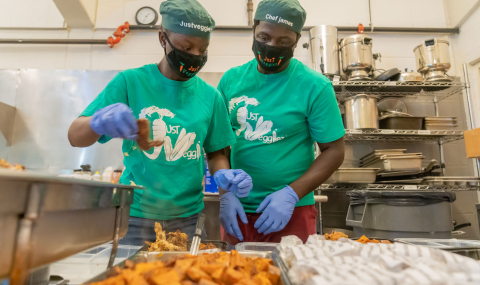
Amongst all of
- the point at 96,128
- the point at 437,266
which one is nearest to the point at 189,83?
the point at 96,128

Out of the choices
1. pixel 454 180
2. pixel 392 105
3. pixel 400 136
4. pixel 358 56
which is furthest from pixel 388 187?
pixel 358 56

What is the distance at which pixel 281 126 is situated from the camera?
1.47m

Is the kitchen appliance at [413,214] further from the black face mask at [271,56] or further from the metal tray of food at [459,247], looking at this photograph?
the black face mask at [271,56]

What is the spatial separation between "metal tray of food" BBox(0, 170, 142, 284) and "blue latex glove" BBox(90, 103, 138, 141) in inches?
11.0

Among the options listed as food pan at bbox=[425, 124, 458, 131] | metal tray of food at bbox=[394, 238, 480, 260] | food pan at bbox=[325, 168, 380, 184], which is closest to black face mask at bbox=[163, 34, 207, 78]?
metal tray of food at bbox=[394, 238, 480, 260]

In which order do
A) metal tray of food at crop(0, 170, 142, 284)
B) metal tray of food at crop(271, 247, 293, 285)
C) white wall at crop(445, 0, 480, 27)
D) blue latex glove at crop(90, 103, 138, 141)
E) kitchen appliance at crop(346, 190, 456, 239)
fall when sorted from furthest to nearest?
white wall at crop(445, 0, 480, 27) < kitchen appliance at crop(346, 190, 456, 239) < blue latex glove at crop(90, 103, 138, 141) < metal tray of food at crop(271, 247, 293, 285) < metal tray of food at crop(0, 170, 142, 284)

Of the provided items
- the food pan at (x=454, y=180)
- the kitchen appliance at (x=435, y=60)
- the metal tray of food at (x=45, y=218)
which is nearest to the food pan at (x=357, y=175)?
the food pan at (x=454, y=180)

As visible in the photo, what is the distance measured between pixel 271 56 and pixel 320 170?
2.05ft

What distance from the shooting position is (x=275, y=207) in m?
1.29

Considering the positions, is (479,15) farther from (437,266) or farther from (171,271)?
(171,271)

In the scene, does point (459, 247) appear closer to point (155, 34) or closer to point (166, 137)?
point (166, 137)

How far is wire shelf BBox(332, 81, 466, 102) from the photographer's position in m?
3.01

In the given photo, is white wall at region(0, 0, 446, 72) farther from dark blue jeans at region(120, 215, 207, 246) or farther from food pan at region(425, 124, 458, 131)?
dark blue jeans at region(120, 215, 207, 246)

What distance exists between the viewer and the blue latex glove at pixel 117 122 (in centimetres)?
94
